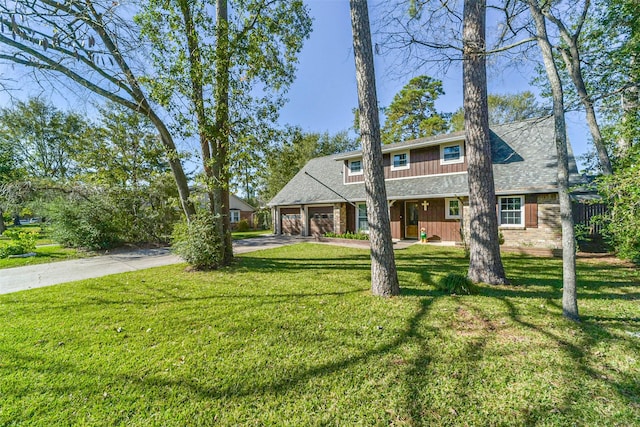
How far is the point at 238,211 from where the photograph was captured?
1075 inches

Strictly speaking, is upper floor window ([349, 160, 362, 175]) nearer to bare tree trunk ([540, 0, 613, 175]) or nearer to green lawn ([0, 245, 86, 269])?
bare tree trunk ([540, 0, 613, 175])

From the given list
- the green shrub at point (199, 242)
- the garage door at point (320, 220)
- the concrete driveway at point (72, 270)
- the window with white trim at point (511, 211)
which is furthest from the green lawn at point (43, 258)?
the window with white trim at point (511, 211)

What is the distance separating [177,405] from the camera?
231 cm

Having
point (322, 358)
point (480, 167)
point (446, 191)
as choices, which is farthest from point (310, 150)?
point (322, 358)

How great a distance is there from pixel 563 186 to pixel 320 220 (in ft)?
44.2

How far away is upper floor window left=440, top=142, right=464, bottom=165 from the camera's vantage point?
1208 cm

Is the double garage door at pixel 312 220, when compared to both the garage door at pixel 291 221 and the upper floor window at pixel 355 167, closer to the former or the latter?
the garage door at pixel 291 221

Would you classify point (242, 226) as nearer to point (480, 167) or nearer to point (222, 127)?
point (222, 127)

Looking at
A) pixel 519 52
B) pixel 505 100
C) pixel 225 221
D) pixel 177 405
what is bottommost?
pixel 177 405

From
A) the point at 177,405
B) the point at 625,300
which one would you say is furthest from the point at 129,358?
the point at 625,300

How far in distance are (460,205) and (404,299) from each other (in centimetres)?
842

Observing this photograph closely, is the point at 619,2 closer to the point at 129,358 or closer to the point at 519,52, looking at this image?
the point at 519,52

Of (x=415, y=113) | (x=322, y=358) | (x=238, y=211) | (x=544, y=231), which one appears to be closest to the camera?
(x=322, y=358)

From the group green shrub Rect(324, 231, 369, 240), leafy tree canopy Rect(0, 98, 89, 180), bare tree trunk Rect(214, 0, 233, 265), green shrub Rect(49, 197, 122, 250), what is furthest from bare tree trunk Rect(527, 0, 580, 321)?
leafy tree canopy Rect(0, 98, 89, 180)
